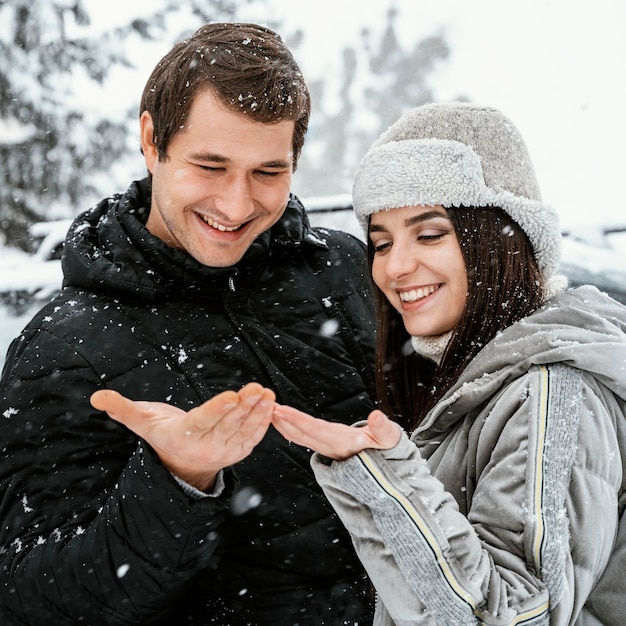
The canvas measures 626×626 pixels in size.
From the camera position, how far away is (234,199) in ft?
6.29

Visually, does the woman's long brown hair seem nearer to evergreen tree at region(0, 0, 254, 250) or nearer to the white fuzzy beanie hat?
the white fuzzy beanie hat

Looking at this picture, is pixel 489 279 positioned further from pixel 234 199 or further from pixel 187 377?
pixel 187 377

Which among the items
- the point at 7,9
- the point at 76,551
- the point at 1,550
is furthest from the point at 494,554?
the point at 7,9

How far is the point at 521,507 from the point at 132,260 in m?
1.18

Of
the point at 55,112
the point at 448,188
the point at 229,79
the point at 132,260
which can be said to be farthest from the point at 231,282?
the point at 55,112

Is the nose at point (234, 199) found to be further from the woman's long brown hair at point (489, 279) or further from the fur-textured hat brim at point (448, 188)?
the woman's long brown hair at point (489, 279)

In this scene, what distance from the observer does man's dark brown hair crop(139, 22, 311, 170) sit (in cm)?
190

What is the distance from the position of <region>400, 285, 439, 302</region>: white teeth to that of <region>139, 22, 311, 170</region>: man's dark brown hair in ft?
1.90

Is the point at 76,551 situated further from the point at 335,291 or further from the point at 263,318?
the point at 335,291

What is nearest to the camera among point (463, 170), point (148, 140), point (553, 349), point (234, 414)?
point (234, 414)

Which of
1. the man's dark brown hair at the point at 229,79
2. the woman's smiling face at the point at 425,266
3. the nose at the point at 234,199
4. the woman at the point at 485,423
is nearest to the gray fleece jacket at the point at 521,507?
the woman at the point at 485,423

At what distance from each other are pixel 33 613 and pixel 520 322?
1.27m

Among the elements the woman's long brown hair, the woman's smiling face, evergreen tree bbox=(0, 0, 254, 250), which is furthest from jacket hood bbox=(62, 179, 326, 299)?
evergreen tree bbox=(0, 0, 254, 250)

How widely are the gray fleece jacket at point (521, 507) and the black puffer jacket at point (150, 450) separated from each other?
0.39 meters
